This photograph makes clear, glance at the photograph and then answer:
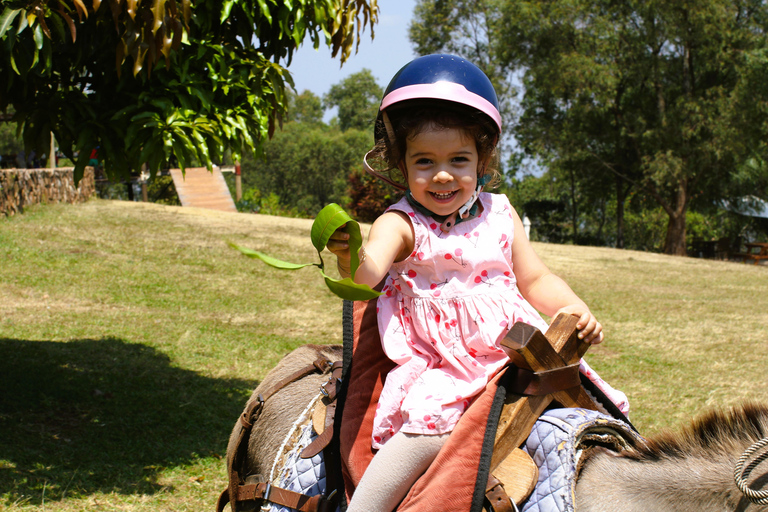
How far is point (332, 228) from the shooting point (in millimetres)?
1646

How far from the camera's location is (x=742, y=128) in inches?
801

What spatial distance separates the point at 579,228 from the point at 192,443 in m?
34.2

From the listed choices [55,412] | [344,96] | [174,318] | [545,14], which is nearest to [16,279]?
[174,318]

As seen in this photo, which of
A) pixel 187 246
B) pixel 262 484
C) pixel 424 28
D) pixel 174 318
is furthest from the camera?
pixel 424 28

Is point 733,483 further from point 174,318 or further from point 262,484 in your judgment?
point 174,318

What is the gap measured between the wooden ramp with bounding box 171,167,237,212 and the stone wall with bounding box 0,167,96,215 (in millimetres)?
4684

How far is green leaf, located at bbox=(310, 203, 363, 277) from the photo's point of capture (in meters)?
1.65

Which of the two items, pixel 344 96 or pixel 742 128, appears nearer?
pixel 742 128

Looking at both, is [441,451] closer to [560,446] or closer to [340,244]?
[560,446]

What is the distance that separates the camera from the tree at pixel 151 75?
3.30 meters

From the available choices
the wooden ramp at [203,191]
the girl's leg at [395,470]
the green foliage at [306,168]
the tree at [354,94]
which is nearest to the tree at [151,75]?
the girl's leg at [395,470]

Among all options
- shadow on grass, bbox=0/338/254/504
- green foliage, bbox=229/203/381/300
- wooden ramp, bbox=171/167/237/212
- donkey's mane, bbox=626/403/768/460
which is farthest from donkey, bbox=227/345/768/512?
wooden ramp, bbox=171/167/237/212

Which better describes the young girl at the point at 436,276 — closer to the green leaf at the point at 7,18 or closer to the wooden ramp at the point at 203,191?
the green leaf at the point at 7,18

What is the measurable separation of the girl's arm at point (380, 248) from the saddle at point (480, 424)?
1.13ft
